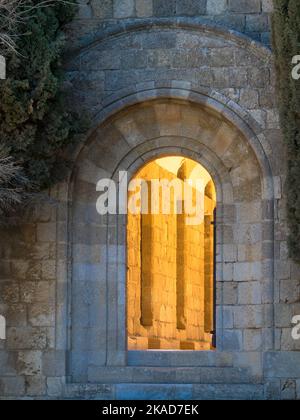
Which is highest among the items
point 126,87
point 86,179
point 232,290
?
point 126,87

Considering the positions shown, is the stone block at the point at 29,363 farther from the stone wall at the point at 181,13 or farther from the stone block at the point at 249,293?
the stone wall at the point at 181,13

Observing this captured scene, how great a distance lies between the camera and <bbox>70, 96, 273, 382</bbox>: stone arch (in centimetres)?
1557

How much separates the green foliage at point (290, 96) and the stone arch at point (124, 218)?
2.05 ft

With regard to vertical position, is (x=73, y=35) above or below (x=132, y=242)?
above

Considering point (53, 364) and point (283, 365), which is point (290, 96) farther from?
point (53, 364)

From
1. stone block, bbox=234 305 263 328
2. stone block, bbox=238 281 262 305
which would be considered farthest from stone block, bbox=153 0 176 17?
stone block, bbox=234 305 263 328

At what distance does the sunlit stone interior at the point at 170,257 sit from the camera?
1902 cm

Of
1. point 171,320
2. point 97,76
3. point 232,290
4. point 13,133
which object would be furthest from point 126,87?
point 171,320

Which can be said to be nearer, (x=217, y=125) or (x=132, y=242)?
(x=217, y=125)

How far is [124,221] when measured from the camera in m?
15.9

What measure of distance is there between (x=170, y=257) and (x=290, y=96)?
6.99 m

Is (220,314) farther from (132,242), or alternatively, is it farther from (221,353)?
(132,242)

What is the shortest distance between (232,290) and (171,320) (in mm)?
5650

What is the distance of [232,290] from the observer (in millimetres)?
15648
